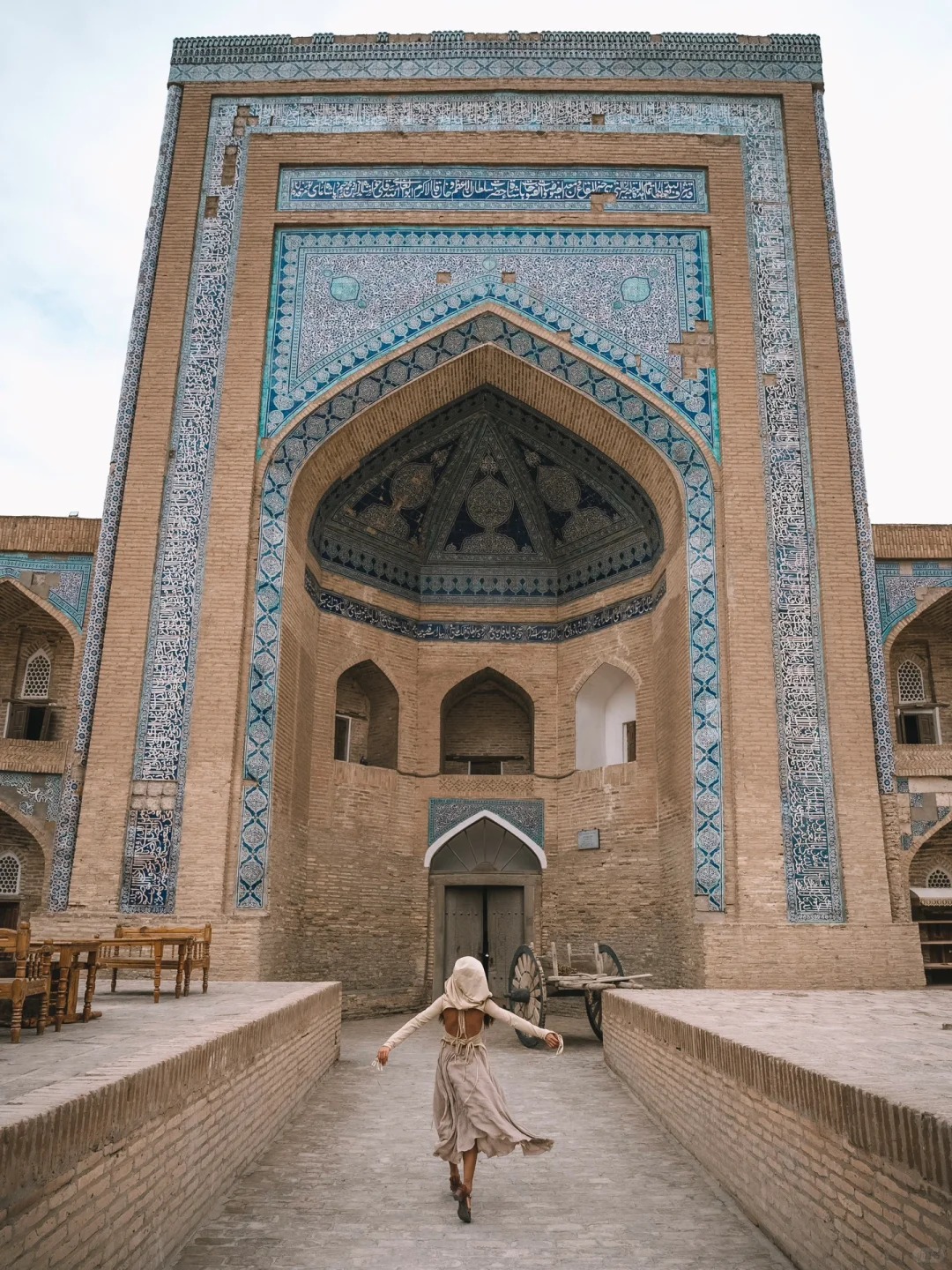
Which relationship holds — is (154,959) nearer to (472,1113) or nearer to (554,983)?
(472,1113)

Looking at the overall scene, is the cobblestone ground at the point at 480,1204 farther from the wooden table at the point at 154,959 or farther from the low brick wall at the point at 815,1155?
the wooden table at the point at 154,959

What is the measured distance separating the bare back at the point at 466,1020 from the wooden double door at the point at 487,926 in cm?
676

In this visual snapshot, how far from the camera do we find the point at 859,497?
28.9ft

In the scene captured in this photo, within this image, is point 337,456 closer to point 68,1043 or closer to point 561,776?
point 561,776

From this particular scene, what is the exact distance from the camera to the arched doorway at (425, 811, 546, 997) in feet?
33.8

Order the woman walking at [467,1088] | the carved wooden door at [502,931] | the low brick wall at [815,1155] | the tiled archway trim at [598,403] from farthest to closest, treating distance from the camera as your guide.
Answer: the carved wooden door at [502,931], the tiled archway trim at [598,403], the woman walking at [467,1088], the low brick wall at [815,1155]

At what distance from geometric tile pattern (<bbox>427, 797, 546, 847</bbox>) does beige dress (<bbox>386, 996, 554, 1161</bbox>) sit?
268 inches

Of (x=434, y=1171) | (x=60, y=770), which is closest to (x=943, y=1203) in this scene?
(x=434, y=1171)

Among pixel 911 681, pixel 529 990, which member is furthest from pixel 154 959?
pixel 911 681

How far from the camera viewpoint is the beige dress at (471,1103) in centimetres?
346

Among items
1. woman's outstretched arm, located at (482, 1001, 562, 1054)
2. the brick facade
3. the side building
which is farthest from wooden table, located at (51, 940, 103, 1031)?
the side building

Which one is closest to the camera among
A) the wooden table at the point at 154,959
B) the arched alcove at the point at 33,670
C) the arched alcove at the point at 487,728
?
the wooden table at the point at 154,959

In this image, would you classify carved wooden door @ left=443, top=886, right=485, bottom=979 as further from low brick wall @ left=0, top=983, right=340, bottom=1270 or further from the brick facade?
low brick wall @ left=0, top=983, right=340, bottom=1270

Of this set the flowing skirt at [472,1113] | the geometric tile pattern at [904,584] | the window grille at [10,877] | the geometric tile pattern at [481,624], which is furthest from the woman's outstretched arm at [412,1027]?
the window grille at [10,877]
